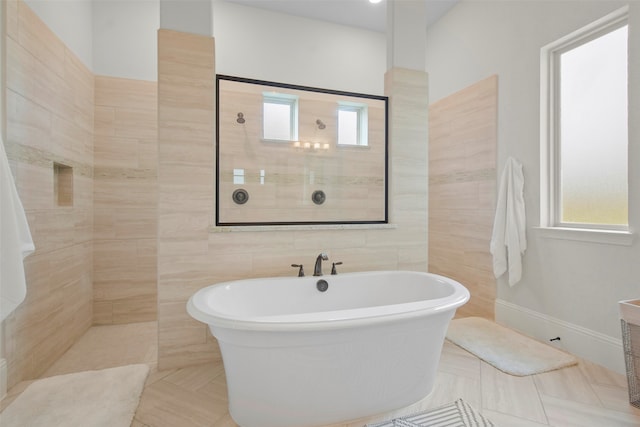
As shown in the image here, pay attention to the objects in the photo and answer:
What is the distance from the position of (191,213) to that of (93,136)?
150 centimetres

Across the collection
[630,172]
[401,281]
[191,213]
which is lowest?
[401,281]

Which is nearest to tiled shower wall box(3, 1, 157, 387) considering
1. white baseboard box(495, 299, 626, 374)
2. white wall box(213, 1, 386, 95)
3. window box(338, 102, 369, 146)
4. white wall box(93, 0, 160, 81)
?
white wall box(93, 0, 160, 81)

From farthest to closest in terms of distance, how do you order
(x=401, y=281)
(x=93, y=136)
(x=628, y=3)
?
(x=93, y=136), (x=401, y=281), (x=628, y=3)

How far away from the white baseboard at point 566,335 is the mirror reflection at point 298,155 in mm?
1417

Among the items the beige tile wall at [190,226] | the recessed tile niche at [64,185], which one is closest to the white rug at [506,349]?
the beige tile wall at [190,226]

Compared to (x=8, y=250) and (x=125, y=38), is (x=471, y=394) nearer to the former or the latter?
(x=8, y=250)

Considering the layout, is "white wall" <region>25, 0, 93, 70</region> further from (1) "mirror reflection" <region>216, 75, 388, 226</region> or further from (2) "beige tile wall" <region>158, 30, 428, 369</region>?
(1) "mirror reflection" <region>216, 75, 388, 226</region>

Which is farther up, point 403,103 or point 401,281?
point 403,103

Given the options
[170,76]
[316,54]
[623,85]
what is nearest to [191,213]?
[170,76]

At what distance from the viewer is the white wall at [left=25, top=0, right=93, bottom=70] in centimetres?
222

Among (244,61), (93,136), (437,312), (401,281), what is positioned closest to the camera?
(437,312)

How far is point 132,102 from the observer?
3027 mm

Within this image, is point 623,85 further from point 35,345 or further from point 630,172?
point 35,345

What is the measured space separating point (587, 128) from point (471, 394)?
203 cm
